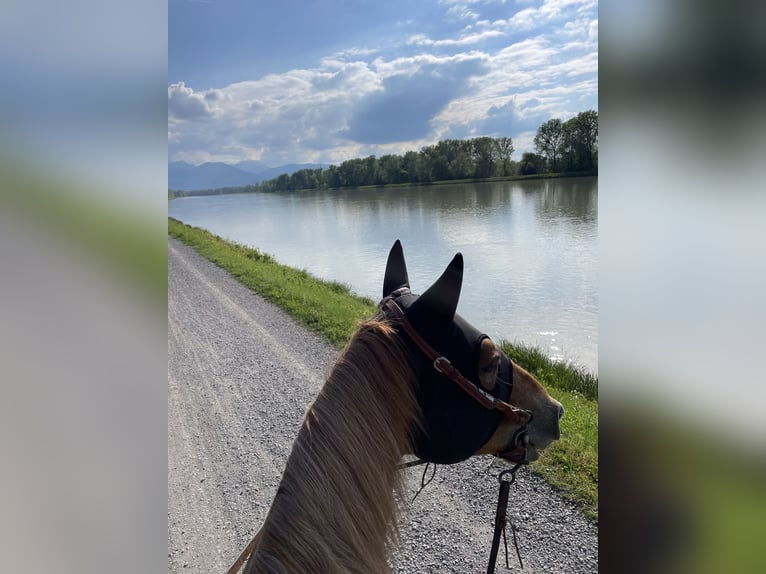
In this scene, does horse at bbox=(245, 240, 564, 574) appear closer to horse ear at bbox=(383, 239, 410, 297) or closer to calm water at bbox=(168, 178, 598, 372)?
horse ear at bbox=(383, 239, 410, 297)

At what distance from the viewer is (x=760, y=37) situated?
0.49 m

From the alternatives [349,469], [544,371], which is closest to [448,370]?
[349,469]

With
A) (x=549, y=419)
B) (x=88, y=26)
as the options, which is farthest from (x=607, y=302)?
(x=549, y=419)

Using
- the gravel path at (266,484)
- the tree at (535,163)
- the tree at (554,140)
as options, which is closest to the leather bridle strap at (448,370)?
the gravel path at (266,484)

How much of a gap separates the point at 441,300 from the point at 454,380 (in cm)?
29

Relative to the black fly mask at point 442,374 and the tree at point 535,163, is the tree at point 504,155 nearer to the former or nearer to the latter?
the tree at point 535,163

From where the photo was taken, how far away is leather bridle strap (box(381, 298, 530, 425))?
1542 millimetres

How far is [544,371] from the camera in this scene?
19.4 feet

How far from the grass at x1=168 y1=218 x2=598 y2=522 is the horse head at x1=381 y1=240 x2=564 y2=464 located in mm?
226

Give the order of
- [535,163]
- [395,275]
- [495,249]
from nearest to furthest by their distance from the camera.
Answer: [395,275]
[535,163]
[495,249]

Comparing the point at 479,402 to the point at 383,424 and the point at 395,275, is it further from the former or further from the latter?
the point at 395,275

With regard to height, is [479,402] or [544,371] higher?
[479,402]

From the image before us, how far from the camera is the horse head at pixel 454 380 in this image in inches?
60.7

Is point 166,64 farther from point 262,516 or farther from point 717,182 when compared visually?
point 262,516
